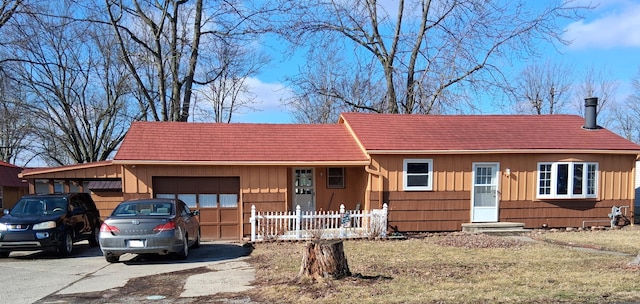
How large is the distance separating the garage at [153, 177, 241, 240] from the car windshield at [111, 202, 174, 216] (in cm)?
356

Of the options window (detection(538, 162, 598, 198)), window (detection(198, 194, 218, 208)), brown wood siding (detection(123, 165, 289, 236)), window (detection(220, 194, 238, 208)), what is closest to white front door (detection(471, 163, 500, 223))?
window (detection(538, 162, 598, 198))

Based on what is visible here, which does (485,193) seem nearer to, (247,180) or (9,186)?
(247,180)

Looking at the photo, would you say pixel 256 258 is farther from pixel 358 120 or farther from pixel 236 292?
pixel 358 120

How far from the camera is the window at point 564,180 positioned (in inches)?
570

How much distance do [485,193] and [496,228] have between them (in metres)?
1.14

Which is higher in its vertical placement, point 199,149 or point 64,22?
point 64,22

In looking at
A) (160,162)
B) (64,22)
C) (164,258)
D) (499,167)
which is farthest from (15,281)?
(64,22)

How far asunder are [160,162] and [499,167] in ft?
34.2

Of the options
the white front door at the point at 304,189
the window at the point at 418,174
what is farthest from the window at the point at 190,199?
the window at the point at 418,174

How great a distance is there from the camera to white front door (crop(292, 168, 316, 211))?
15469 mm

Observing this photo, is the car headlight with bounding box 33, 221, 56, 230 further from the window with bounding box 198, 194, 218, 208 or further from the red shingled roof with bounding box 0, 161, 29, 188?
the red shingled roof with bounding box 0, 161, 29, 188

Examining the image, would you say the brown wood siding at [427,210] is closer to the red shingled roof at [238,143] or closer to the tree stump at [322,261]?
the red shingled roof at [238,143]

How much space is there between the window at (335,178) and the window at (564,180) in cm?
645

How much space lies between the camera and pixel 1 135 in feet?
98.6
